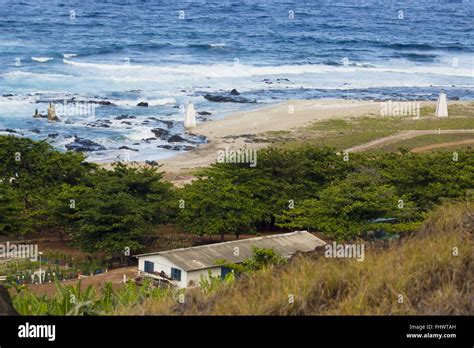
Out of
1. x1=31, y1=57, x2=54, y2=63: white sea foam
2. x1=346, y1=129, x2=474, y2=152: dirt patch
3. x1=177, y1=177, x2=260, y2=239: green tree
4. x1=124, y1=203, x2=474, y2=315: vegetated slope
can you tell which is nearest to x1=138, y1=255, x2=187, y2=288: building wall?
x1=177, y1=177, x2=260, y2=239: green tree

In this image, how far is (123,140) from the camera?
49.0m

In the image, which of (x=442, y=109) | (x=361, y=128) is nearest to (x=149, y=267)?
(x=361, y=128)

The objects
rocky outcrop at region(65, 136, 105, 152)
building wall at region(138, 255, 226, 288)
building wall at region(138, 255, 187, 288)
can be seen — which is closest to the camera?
building wall at region(138, 255, 226, 288)

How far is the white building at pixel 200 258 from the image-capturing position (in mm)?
25469

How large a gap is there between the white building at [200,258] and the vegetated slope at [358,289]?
14323 millimetres

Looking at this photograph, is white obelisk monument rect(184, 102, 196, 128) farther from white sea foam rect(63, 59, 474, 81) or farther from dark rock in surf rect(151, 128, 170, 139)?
white sea foam rect(63, 59, 474, 81)

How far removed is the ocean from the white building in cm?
1813

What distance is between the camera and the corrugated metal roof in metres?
25.9

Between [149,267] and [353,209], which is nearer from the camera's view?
[149,267]

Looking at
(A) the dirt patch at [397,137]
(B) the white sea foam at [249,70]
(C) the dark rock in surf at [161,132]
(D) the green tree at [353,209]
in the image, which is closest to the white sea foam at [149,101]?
(C) the dark rock in surf at [161,132]

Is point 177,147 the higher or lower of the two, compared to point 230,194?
lower

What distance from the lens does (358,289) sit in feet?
32.1

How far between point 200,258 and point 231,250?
1169 mm

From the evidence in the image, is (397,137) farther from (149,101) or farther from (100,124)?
(149,101)
